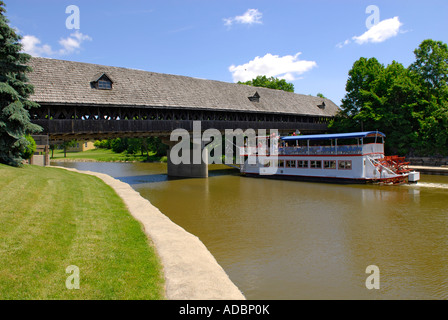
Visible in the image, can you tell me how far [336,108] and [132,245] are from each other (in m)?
58.0

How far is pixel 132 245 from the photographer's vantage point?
9.76 metres

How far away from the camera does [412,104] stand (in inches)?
1655

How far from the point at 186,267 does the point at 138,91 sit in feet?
89.4

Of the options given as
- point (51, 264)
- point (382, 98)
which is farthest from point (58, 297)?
point (382, 98)

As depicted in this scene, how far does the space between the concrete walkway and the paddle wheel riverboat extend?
2242cm

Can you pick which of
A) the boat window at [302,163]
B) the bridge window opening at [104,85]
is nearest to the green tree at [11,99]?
the bridge window opening at [104,85]

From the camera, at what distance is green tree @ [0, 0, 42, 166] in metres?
17.7

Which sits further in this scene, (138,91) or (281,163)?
(281,163)

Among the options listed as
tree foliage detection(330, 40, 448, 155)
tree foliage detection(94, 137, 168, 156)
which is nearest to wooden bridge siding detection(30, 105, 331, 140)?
tree foliage detection(330, 40, 448, 155)

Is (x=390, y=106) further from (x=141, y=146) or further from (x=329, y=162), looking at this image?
(x=141, y=146)

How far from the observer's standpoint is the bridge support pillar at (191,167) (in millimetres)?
38781

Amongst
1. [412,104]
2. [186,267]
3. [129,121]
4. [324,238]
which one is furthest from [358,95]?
[186,267]

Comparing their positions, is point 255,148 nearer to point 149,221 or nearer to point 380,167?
point 380,167

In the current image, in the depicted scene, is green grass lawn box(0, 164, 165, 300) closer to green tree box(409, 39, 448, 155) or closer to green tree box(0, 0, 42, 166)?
green tree box(0, 0, 42, 166)
